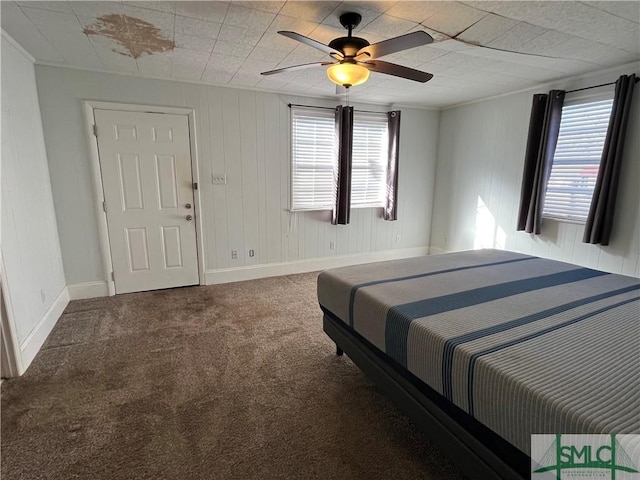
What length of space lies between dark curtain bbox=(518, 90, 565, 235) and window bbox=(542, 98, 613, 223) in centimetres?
8

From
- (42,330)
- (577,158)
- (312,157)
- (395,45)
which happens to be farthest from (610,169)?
(42,330)

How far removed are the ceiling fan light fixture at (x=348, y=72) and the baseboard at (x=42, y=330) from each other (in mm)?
2842

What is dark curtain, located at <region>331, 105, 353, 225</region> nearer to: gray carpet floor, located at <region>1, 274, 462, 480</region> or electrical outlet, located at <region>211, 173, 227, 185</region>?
electrical outlet, located at <region>211, 173, 227, 185</region>

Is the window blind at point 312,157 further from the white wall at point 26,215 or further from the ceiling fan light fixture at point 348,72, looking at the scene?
the white wall at point 26,215

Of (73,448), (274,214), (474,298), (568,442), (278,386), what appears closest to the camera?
(568,442)

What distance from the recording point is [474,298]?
1.82 meters

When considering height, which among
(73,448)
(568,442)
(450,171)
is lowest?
(73,448)

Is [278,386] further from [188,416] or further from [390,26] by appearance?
[390,26]

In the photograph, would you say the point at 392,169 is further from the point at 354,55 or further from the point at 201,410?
the point at 201,410

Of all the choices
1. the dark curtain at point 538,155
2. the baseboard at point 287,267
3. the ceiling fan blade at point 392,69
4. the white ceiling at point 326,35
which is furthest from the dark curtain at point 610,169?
the baseboard at point 287,267

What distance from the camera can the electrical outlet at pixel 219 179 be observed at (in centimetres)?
394

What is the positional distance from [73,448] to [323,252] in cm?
349

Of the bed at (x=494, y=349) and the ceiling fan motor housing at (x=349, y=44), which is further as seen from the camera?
the ceiling fan motor housing at (x=349, y=44)

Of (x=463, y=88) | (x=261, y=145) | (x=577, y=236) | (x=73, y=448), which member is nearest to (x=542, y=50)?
(x=463, y=88)
